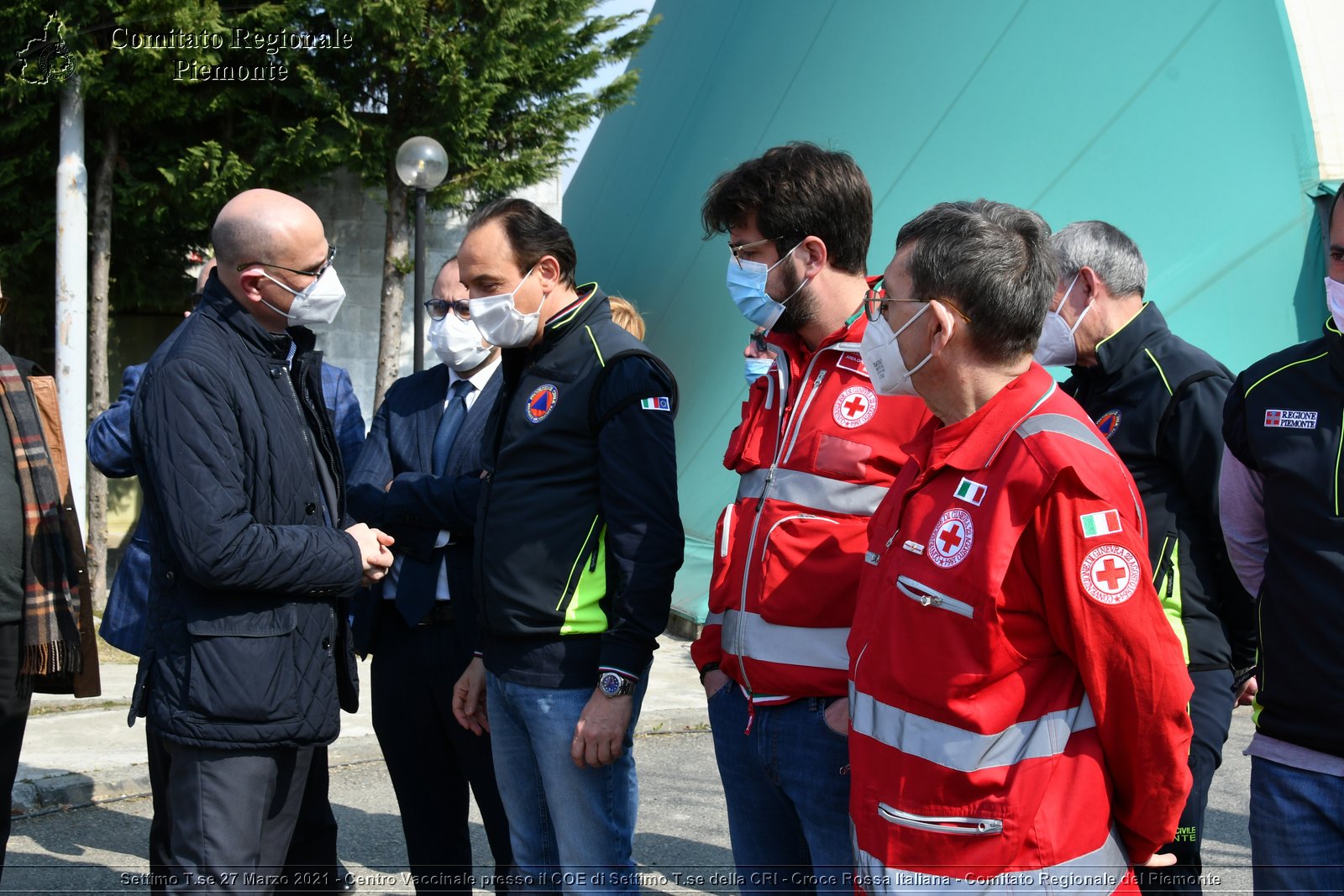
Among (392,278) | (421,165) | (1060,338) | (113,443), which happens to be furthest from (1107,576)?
(392,278)

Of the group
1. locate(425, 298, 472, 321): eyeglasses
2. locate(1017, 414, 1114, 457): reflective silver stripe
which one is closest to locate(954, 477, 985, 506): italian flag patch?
locate(1017, 414, 1114, 457): reflective silver stripe

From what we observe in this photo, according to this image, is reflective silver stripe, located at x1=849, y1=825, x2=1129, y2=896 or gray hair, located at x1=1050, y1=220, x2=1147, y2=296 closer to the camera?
reflective silver stripe, located at x1=849, y1=825, x2=1129, y2=896

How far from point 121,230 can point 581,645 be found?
9.90 m

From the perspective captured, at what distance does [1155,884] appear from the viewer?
2.98 metres

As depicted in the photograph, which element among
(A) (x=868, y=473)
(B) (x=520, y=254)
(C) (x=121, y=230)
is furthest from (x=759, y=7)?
(A) (x=868, y=473)

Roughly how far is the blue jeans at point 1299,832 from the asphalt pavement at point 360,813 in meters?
2.07

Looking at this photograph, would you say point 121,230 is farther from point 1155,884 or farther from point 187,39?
point 1155,884

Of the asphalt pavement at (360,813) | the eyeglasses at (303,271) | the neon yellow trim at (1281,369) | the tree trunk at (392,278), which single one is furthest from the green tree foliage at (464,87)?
the neon yellow trim at (1281,369)

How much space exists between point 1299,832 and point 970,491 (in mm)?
1089

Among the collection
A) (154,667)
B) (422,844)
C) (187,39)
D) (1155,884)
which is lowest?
(422,844)

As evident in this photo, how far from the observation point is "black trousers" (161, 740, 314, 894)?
270 cm

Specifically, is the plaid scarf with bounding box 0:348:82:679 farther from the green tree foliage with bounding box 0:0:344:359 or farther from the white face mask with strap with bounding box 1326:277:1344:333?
the green tree foliage with bounding box 0:0:344:359

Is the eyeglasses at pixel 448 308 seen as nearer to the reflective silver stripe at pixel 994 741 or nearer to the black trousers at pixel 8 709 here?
the black trousers at pixel 8 709

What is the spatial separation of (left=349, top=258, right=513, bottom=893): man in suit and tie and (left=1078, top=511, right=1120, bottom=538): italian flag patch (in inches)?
77.3
